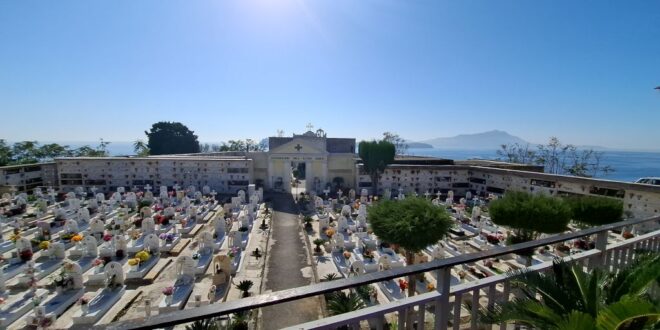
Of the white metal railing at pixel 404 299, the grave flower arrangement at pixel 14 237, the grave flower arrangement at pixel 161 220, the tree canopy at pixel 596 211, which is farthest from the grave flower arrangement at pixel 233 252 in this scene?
the tree canopy at pixel 596 211

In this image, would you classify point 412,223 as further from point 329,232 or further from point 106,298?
point 106,298

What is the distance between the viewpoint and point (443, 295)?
2564 mm

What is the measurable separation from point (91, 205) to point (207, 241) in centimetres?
1515

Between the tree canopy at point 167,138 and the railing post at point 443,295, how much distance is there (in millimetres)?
69330

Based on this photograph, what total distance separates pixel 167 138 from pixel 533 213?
2556 inches

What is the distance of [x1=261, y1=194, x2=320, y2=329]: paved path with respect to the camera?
11305 millimetres

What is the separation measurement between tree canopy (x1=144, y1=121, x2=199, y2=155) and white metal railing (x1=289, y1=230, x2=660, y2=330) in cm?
6894

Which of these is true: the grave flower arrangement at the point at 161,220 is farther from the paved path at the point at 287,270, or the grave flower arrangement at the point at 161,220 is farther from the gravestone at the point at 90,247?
the paved path at the point at 287,270

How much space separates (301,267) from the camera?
1619cm

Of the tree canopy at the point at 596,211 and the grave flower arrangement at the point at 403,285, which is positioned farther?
the tree canopy at the point at 596,211

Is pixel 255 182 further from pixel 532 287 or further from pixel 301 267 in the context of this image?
pixel 532 287

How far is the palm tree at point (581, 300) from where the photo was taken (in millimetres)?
2637

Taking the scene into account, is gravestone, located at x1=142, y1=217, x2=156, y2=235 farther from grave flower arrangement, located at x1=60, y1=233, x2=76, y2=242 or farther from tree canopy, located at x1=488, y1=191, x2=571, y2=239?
tree canopy, located at x1=488, y1=191, x2=571, y2=239

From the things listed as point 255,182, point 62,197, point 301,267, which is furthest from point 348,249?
point 62,197
